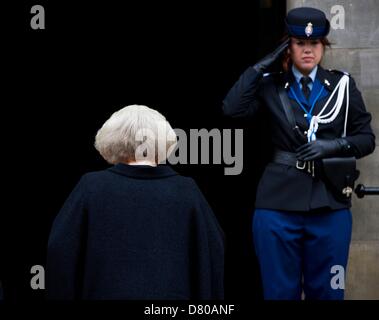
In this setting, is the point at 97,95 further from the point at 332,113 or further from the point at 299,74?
the point at 332,113

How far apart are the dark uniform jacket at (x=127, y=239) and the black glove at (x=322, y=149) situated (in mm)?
1685

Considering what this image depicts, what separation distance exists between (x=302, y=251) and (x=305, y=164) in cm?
49

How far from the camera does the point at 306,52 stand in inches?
303

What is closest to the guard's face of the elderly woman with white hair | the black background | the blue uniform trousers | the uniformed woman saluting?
the uniformed woman saluting

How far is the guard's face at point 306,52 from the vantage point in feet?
25.2

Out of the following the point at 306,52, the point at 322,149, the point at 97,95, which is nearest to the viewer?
the point at 322,149

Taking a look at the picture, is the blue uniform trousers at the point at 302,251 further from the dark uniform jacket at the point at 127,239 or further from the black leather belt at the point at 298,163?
the dark uniform jacket at the point at 127,239

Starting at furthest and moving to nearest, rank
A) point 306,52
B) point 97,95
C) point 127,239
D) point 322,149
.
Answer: point 97,95, point 306,52, point 322,149, point 127,239

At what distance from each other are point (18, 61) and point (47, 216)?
1.13 m

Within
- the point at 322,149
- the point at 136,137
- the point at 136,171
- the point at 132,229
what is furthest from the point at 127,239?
the point at 322,149

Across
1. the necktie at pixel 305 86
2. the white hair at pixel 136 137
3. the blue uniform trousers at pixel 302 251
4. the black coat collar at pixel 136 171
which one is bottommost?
the blue uniform trousers at pixel 302 251


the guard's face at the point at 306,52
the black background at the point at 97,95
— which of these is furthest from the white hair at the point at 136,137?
the black background at the point at 97,95

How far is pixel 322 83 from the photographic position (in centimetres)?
782

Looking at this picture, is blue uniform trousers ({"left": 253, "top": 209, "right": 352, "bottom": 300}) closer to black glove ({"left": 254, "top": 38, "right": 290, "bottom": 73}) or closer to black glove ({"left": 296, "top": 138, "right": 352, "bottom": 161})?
black glove ({"left": 296, "top": 138, "right": 352, "bottom": 161})
